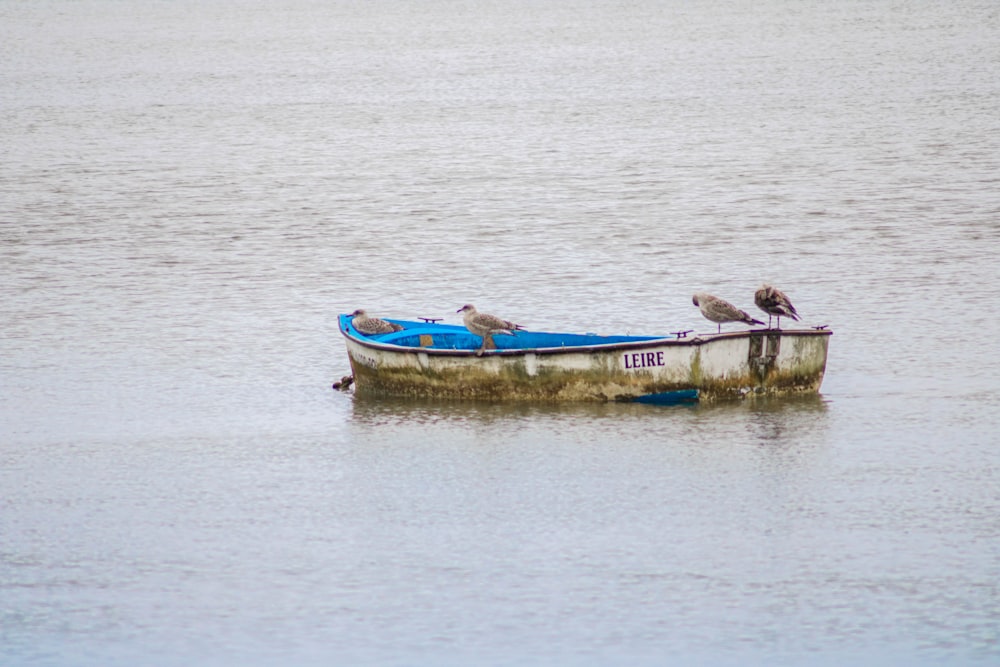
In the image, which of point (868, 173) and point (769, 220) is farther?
point (868, 173)

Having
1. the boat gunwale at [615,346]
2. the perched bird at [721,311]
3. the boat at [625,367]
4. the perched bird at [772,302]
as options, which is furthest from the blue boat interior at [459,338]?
the perched bird at [772,302]

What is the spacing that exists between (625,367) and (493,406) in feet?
4.53

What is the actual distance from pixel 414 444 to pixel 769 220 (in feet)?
45.9

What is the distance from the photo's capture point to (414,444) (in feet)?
49.0

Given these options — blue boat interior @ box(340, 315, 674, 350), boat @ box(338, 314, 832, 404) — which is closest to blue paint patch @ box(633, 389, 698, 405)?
boat @ box(338, 314, 832, 404)

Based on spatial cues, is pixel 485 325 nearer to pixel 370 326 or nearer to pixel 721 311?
pixel 370 326

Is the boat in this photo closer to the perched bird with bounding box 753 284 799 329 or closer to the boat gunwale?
the boat gunwale

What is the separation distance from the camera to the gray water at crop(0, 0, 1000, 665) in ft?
35.7

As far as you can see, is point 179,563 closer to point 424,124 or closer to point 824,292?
point 824,292

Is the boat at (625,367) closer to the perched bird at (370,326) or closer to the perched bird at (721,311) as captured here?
the perched bird at (721,311)

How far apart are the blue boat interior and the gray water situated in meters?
0.75

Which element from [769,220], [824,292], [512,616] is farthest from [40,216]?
[512,616]

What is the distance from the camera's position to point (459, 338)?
1659 cm

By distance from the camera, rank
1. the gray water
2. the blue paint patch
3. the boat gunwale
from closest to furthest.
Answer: the gray water → the boat gunwale → the blue paint patch
